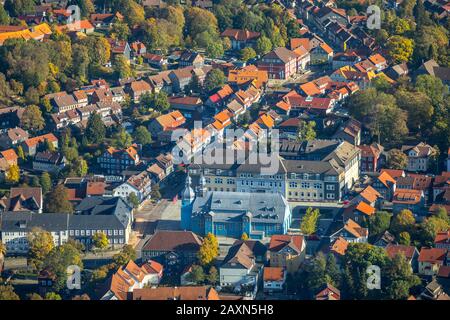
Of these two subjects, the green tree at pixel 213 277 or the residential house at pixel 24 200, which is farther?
the residential house at pixel 24 200

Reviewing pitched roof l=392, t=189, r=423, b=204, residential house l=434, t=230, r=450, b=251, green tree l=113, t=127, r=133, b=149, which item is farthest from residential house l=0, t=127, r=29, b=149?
residential house l=434, t=230, r=450, b=251

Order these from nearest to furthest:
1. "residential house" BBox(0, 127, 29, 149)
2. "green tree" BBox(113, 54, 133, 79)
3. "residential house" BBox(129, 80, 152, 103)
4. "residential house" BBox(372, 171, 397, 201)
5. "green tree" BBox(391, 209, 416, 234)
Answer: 1. "green tree" BBox(391, 209, 416, 234)
2. "residential house" BBox(372, 171, 397, 201)
3. "residential house" BBox(0, 127, 29, 149)
4. "residential house" BBox(129, 80, 152, 103)
5. "green tree" BBox(113, 54, 133, 79)

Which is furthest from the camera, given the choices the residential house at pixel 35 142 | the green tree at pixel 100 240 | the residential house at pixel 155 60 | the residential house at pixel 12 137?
the residential house at pixel 155 60

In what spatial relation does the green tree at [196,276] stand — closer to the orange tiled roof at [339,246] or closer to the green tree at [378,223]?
the orange tiled roof at [339,246]

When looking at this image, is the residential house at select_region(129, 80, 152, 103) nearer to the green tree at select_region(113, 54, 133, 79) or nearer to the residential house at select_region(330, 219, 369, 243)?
the green tree at select_region(113, 54, 133, 79)

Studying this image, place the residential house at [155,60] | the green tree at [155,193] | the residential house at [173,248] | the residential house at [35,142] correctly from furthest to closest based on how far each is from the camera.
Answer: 1. the residential house at [155,60]
2. the residential house at [35,142]
3. the green tree at [155,193]
4. the residential house at [173,248]

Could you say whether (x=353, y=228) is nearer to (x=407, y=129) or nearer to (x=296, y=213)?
(x=296, y=213)

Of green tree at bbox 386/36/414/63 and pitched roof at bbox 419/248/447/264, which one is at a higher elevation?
green tree at bbox 386/36/414/63

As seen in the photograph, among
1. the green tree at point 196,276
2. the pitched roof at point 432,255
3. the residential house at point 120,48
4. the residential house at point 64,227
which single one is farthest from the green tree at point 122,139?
the pitched roof at point 432,255
